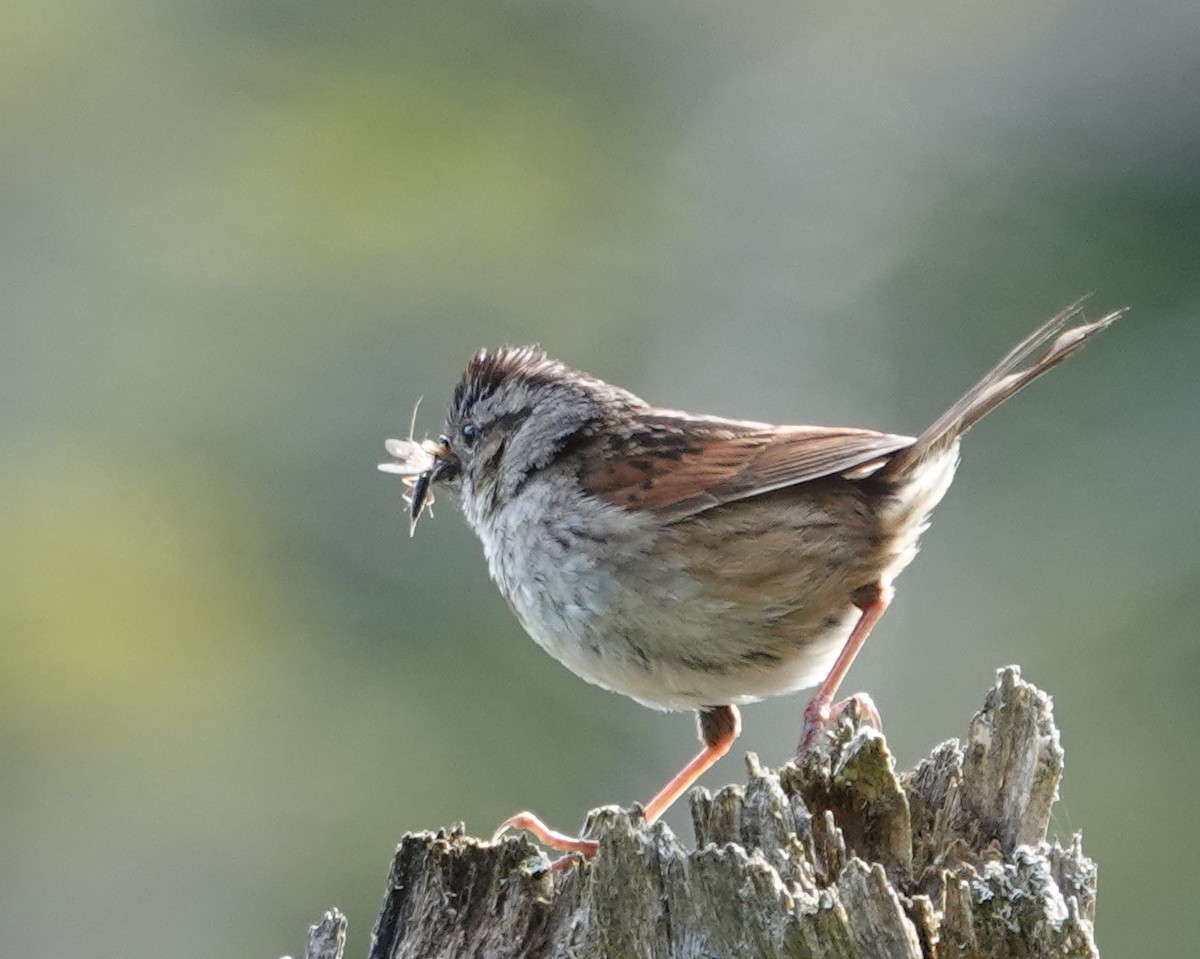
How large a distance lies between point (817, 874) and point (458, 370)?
367 inches

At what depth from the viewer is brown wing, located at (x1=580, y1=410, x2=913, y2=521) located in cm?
484

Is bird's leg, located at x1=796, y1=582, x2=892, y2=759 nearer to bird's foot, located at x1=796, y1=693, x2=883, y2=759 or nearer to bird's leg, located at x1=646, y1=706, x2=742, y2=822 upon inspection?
bird's foot, located at x1=796, y1=693, x2=883, y2=759

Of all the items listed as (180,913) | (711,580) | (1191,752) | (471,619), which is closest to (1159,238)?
(1191,752)

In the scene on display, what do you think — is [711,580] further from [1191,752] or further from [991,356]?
[991,356]

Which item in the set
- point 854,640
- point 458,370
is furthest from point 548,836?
point 458,370

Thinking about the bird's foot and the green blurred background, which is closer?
the bird's foot

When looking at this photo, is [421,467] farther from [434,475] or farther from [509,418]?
[509,418]

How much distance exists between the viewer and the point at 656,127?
1745 centimetres

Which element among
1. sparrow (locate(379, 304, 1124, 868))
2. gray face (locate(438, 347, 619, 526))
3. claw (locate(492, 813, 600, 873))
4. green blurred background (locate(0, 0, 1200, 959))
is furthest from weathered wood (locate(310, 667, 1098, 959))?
green blurred background (locate(0, 0, 1200, 959))

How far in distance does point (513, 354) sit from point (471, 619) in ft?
19.2

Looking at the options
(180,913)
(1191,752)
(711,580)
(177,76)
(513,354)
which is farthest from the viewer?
(177,76)

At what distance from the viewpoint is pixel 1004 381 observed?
4.68m

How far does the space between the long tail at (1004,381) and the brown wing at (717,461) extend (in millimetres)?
71

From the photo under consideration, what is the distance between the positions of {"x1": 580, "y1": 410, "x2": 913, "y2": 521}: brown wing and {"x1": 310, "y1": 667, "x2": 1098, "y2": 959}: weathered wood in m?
0.96
